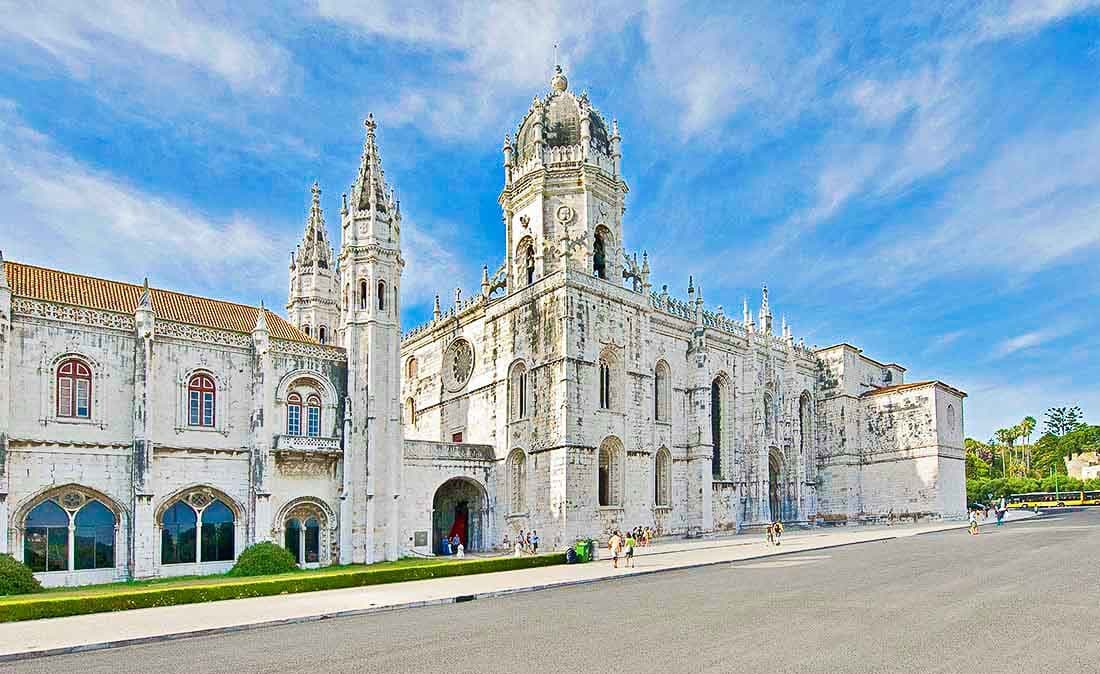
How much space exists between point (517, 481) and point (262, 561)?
14614 millimetres

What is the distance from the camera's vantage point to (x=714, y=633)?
14.8 m

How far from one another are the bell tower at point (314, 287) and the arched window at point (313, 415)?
991 centimetres

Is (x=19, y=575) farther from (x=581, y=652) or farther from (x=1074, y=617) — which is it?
(x=1074, y=617)

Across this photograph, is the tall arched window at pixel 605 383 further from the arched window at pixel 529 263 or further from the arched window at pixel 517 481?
the arched window at pixel 529 263

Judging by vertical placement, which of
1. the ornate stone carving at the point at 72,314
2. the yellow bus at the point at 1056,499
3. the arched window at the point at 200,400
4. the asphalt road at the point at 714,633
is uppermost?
the ornate stone carving at the point at 72,314

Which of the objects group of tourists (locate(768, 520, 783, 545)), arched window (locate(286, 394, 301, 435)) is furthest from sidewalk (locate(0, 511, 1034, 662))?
arched window (locate(286, 394, 301, 435))

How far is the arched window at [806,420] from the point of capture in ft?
201

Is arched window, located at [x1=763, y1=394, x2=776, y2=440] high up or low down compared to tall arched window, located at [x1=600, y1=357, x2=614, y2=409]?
down

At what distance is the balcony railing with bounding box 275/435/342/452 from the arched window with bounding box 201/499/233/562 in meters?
3.14

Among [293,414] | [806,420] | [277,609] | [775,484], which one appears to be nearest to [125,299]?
[293,414]

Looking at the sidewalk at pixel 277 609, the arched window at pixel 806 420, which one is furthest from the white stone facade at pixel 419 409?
the sidewalk at pixel 277 609

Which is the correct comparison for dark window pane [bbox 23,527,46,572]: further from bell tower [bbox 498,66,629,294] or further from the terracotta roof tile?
bell tower [bbox 498,66,629,294]

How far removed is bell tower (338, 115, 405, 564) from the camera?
112 ft

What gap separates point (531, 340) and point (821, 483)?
1268 inches
